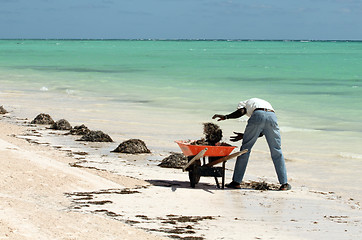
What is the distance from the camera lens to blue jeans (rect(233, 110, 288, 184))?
8.02 m

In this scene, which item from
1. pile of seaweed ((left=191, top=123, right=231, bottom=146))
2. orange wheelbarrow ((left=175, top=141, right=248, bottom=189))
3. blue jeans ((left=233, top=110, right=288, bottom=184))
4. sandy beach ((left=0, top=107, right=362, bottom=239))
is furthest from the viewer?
pile of seaweed ((left=191, top=123, right=231, bottom=146))

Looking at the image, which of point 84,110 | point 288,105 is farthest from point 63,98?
point 288,105

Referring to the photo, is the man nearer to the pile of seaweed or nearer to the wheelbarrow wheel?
the pile of seaweed

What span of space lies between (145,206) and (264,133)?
7.25 ft

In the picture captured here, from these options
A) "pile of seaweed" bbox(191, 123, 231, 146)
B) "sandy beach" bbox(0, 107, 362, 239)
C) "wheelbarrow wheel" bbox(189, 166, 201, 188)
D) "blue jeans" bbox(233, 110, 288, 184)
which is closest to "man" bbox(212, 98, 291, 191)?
"blue jeans" bbox(233, 110, 288, 184)

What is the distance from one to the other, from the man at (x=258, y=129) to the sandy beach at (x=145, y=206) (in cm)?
28

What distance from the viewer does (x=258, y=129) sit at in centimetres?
809

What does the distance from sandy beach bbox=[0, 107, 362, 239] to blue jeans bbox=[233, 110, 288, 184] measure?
33 centimetres

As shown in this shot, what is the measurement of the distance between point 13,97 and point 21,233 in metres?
17.1

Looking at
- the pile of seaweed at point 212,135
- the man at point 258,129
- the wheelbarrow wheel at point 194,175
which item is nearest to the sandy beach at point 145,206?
the wheelbarrow wheel at point 194,175

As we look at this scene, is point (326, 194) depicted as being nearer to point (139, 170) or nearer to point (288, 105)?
point (139, 170)

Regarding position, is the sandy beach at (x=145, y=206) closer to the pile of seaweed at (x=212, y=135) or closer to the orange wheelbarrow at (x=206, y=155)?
the orange wheelbarrow at (x=206, y=155)

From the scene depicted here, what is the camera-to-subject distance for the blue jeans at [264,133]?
8.02 meters

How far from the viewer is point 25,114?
53.0 feet
